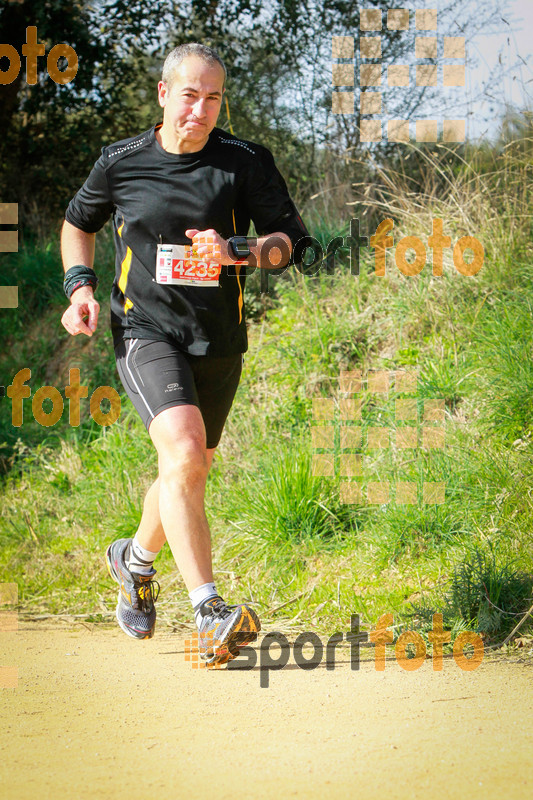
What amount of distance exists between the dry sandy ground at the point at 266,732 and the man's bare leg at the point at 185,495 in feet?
1.80

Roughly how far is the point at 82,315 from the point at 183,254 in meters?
0.53

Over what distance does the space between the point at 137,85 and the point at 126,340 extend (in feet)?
24.8

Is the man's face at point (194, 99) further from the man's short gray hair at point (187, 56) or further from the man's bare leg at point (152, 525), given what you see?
the man's bare leg at point (152, 525)

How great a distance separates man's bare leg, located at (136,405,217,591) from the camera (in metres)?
3.55

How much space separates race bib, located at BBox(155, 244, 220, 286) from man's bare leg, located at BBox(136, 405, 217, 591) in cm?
64

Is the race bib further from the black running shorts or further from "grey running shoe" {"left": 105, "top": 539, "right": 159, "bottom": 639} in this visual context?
"grey running shoe" {"left": 105, "top": 539, "right": 159, "bottom": 639}

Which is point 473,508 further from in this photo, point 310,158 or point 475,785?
point 310,158

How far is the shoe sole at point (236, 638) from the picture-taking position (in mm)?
3422

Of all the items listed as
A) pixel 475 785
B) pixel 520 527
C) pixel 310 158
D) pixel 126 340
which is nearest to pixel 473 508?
pixel 520 527

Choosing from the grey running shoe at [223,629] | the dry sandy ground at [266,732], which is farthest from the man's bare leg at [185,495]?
the dry sandy ground at [266,732]

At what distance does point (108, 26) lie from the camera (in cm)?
1030

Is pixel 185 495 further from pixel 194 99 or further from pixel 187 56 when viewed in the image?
pixel 187 56

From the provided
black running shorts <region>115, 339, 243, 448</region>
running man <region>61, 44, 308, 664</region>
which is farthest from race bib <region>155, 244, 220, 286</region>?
black running shorts <region>115, 339, 243, 448</region>

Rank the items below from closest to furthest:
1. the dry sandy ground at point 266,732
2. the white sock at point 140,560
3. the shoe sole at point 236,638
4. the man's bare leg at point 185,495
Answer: the dry sandy ground at point 266,732 → the shoe sole at point 236,638 → the man's bare leg at point 185,495 → the white sock at point 140,560
